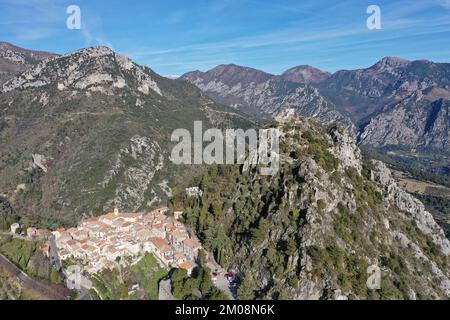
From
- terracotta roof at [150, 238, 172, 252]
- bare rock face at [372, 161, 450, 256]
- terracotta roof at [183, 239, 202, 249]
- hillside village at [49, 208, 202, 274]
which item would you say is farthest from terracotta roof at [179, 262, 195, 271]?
bare rock face at [372, 161, 450, 256]

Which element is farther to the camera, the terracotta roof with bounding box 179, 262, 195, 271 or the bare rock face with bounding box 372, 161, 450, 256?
the bare rock face with bounding box 372, 161, 450, 256

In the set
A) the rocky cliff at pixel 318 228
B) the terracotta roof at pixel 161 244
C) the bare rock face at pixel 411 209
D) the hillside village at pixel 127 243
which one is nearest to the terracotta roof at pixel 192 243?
the hillside village at pixel 127 243

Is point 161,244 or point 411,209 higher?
point 411,209

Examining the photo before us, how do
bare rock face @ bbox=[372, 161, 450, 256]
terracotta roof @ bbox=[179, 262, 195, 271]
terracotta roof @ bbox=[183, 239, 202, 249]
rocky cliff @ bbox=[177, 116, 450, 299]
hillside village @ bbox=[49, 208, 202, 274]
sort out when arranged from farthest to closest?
1. bare rock face @ bbox=[372, 161, 450, 256]
2. terracotta roof @ bbox=[183, 239, 202, 249]
3. hillside village @ bbox=[49, 208, 202, 274]
4. terracotta roof @ bbox=[179, 262, 195, 271]
5. rocky cliff @ bbox=[177, 116, 450, 299]

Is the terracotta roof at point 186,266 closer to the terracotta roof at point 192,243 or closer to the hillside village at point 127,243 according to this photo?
the hillside village at point 127,243

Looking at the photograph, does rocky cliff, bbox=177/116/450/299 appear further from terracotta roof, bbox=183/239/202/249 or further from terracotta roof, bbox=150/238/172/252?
terracotta roof, bbox=150/238/172/252

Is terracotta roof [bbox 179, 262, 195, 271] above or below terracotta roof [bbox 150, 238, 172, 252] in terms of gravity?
below

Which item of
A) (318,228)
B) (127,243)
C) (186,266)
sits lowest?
(186,266)

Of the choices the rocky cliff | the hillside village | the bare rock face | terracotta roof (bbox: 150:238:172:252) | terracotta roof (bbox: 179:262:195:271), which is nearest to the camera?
the rocky cliff

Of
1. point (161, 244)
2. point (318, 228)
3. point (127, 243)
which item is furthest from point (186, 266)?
point (318, 228)

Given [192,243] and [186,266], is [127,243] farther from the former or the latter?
[186,266]
